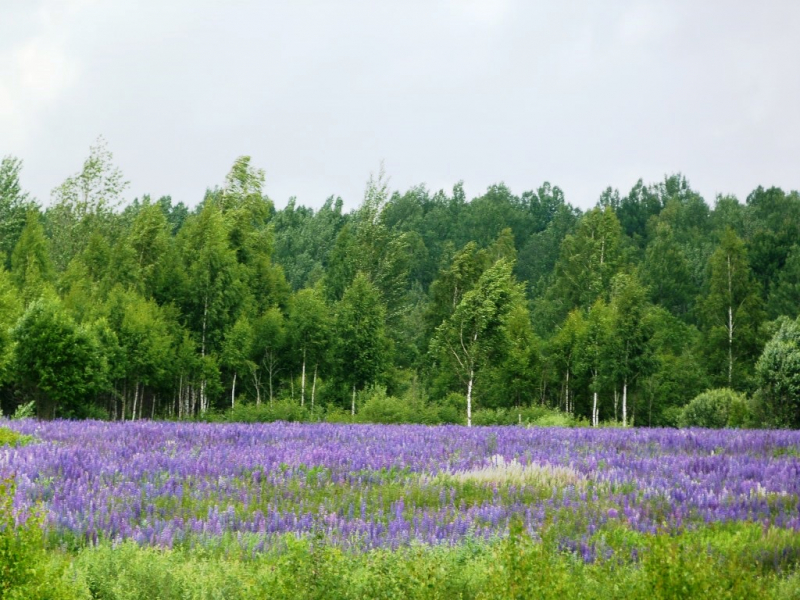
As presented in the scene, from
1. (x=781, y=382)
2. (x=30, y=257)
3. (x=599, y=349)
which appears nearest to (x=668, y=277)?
(x=599, y=349)

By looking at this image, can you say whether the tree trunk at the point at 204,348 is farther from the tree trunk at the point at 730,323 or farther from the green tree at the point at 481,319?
the tree trunk at the point at 730,323

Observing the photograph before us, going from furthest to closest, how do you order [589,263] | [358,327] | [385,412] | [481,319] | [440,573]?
[589,263] → [358,327] → [481,319] → [385,412] → [440,573]

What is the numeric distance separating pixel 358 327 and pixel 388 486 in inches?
1329

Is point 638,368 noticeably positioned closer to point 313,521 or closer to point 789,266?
point 789,266

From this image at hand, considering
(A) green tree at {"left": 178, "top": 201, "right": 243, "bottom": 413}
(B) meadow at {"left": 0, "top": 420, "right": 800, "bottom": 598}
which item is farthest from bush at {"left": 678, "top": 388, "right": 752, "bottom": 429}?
(A) green tree at {"left": 178, "top": 201, "right": 243, "bottom": 413}

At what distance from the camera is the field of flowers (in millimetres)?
8938

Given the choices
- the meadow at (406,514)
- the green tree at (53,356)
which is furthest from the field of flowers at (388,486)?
the green tree at (53,356)

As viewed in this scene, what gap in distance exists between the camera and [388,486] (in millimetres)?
11188

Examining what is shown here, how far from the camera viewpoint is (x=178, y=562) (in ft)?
25.1

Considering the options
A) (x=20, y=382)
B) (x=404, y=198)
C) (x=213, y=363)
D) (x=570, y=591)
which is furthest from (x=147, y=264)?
(x=404, y=198)

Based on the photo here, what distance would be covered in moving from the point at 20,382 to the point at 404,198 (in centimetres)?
10334

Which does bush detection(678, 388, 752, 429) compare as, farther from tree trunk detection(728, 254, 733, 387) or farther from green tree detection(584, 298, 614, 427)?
tree trunk detection(728, 254, 733, 387)

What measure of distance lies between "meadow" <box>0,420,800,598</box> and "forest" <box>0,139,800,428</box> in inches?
553

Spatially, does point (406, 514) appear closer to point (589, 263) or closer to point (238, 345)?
point (238, 345)
